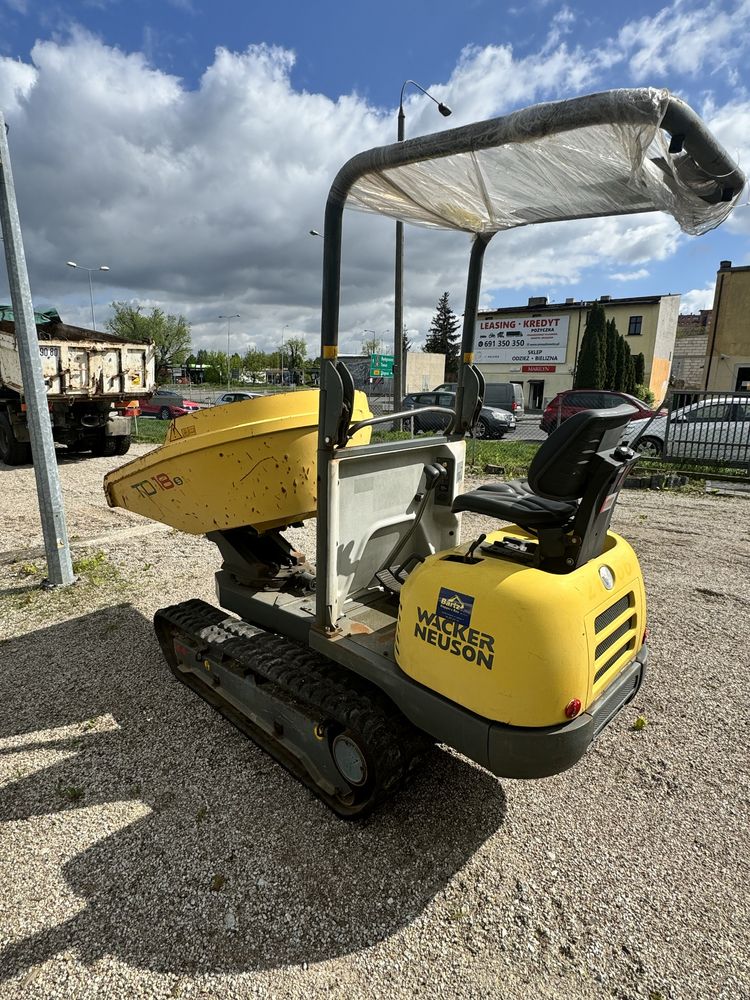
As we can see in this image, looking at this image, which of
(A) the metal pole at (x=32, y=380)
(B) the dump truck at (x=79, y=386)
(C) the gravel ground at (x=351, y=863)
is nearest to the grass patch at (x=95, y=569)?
(A) the metal pole at (x=32, y=380)


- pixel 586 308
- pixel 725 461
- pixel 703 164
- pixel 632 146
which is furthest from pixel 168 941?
pixel 586 308

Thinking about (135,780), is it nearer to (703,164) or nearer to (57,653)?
(57,653)

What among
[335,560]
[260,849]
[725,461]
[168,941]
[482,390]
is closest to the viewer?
[168,941]

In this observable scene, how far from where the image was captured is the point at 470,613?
2088 millimetres

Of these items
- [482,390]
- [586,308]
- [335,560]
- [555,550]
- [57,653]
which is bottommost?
[57,653]

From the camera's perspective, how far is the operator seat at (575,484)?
2.13m

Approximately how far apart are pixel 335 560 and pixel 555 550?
3.21 ft

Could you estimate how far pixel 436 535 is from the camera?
341 centimetres

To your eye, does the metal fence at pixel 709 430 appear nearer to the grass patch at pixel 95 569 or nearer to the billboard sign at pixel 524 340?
the grass patch at pixel 95 569

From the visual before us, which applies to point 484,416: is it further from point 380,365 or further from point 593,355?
point 593,355

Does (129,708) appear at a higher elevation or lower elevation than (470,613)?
lower

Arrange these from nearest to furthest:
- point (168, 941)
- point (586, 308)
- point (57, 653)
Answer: point (168, 941), point (57, 653), point (586, 308)

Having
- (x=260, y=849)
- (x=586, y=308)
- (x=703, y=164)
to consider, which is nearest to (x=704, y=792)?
(x=260, y=849)

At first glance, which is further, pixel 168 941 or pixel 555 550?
pixel 555 550
